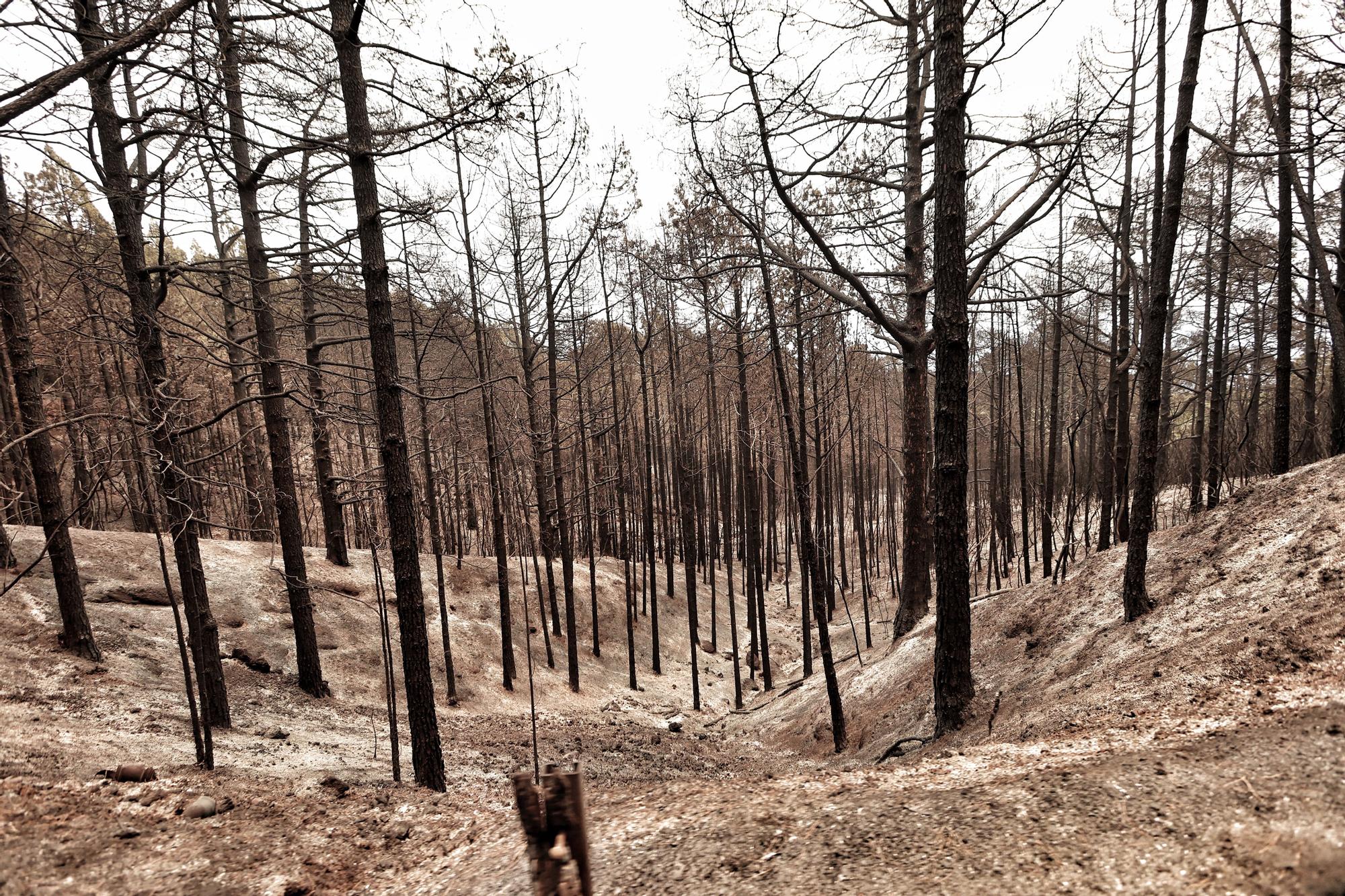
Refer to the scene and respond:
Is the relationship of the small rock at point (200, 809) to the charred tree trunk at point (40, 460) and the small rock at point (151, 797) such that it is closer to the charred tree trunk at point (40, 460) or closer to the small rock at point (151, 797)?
the small rock at point (151, 797)

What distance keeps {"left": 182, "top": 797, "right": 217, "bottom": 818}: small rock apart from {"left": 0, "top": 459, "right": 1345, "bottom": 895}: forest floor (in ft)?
0.42

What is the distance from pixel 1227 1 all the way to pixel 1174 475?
97.7 feet

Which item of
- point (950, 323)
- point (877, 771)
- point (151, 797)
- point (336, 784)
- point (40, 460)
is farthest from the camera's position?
point (40, 460)

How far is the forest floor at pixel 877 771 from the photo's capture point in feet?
9.37

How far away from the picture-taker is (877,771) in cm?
453

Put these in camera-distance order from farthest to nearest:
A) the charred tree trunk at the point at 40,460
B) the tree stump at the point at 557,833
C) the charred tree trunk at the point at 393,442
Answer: the charred tree trunk at the point at 40,460, the charred tree trunk at the point at 393,442, the tree stump at the point at 557,833

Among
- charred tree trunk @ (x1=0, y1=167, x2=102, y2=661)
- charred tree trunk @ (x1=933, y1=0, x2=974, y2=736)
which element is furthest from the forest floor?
charred tree trunk @ (x1=933, y1=0, x2=974, y2=736)

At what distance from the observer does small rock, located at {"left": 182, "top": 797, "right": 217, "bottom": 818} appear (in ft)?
14.9

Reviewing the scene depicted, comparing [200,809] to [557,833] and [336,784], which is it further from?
[557,833]

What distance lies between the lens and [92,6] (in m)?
5.69

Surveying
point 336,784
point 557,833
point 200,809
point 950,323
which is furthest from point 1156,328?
point 200,809

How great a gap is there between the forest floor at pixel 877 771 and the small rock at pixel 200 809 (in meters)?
0.13

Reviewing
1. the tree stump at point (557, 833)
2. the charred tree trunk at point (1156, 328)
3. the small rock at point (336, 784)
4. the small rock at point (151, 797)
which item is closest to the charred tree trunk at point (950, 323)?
the charred tree trunk at point (1156, 328)

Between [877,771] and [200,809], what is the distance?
538 cm
